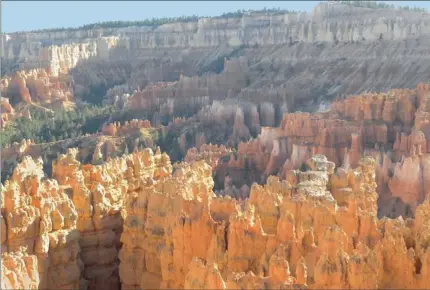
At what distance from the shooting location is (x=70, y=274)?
11398 millimetres

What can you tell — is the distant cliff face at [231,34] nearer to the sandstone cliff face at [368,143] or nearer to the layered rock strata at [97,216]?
the sandstone cliff face at [368,143]

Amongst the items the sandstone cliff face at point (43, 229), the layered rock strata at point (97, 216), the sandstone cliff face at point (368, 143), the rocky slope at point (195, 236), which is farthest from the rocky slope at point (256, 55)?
the sandstone cliff face at point (43, 229)

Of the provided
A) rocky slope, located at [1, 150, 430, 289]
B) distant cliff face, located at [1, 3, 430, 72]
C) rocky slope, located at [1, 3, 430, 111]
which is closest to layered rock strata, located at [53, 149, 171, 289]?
rocky slope, located at [1, 150, 430, 289]

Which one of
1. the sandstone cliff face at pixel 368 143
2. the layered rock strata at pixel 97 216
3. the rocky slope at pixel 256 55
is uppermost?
the layered rock strata at pixel 97 216

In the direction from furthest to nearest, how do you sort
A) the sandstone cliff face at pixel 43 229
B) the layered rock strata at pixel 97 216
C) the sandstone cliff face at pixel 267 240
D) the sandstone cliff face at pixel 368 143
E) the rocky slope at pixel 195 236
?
1. the sandstone cliff face at pixel 368 143
2. the layered rock strata at pixel 97 216
3. the sandstone cliff face at pixel 43 229
4. the rocky slope at pixel 195 236
5. the sandstone cliff face at pixel 267 240

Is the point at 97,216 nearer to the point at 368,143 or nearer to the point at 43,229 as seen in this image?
the point at 43,229

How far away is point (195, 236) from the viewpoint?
35.3 feet

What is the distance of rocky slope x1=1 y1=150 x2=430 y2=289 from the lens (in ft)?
28.8

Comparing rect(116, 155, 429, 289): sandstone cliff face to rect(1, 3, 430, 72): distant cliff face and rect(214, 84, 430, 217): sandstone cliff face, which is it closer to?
rect(214, 84, 430, 217): sandstone cliff face

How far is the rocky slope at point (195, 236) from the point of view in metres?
8.77

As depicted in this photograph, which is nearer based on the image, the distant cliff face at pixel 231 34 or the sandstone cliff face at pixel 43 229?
the sandstone cliff face at pixel 43 229

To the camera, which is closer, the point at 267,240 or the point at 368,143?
the point at 267,240

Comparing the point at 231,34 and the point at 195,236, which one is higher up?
the point at 195,236

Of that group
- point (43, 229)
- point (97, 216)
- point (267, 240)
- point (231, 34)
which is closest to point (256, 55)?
point (231, 34)
